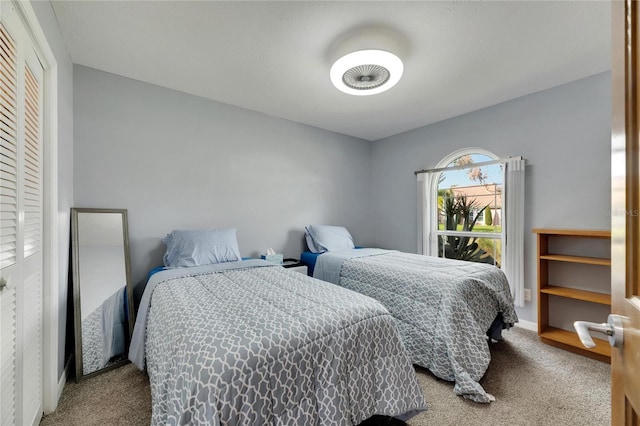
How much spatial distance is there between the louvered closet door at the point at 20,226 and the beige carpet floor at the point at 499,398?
289 mm

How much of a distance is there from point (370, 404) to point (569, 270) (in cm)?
251

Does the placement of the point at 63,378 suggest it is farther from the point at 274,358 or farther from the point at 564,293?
the point at 564,293

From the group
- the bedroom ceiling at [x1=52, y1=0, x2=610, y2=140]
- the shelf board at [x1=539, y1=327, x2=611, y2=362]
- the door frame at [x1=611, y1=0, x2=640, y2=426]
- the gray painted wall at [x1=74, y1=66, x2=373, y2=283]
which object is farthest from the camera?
the gray painted wall at [x1=74, y1=66, x2=373, y2=283]

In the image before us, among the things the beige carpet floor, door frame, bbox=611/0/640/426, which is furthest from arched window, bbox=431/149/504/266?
door frame, bbox=611/0/640/426

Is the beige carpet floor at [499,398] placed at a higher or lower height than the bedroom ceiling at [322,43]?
lower

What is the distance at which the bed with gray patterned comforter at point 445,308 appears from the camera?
6.11ft

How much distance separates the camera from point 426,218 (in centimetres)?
369

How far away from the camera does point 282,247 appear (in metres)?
3.46

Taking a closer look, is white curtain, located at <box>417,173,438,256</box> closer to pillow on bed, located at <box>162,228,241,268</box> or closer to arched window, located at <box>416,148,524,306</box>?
arched window, located at <box>416,148,524,306</box>

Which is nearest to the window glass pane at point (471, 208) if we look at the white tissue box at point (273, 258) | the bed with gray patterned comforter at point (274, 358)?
the white tissue box at point (273, 258)

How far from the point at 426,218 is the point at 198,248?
2854 millimetres

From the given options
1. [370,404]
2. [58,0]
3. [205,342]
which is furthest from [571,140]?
[58,0]

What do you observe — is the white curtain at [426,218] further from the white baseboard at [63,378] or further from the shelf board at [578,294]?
the white baseboard at [63,378]

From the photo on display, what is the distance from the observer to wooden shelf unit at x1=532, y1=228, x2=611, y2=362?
87.6 inches
